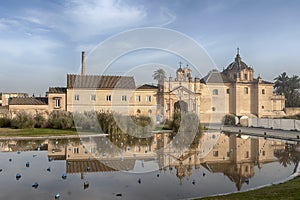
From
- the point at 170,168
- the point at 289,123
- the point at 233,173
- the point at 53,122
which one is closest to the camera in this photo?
the point at 233,173

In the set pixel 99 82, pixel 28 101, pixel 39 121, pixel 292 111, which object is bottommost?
pixel 39 121

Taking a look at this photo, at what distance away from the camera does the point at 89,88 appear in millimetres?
43594

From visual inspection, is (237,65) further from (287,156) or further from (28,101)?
(287,156)

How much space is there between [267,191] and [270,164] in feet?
17.0

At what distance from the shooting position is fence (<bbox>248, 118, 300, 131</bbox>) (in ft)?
97.8

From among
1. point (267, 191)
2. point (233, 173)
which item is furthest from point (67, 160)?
point (267, 191)

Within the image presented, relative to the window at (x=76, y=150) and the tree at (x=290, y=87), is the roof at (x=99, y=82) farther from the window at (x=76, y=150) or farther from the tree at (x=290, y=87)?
the tree at (x=290, y=87)

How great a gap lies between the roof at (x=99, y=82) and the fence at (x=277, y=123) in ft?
61.6

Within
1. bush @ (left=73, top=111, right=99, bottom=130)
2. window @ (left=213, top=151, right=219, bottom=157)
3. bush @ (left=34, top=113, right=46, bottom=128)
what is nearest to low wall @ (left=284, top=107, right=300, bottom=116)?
bush @ (left=73, top=111, right=99, bottom=130)

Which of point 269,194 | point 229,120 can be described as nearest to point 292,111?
point 229,120

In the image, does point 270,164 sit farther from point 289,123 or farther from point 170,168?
point 289,123

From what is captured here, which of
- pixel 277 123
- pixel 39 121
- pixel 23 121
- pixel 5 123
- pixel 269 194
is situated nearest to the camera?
pixel 269 194

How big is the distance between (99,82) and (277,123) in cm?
2574

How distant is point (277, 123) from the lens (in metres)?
32.0
